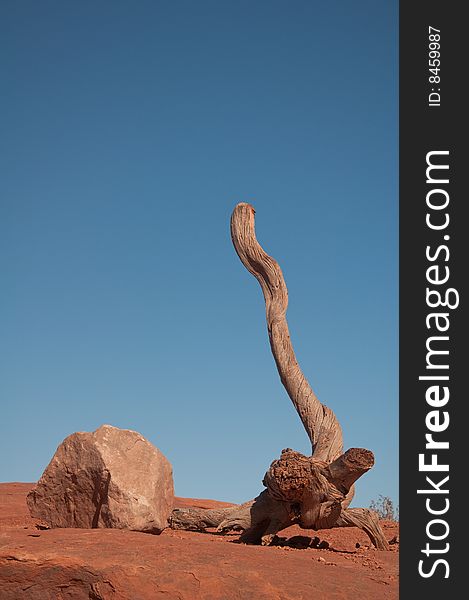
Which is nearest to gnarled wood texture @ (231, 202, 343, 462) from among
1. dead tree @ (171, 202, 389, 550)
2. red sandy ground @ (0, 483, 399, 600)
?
dead tree @ (171, 202, 389, 550)

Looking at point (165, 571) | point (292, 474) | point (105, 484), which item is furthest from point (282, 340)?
point (165, 571)

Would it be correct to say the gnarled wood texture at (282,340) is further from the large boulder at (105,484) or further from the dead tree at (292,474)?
the large boulder at (105,484)

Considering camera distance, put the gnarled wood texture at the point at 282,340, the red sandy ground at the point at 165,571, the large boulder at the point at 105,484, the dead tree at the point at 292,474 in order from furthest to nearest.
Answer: the gnarled wood texture at the point at 282,340
the dead tree at the point at 292,474
the large boulder at the point at 105,484
the red sandy ground at the point at 165,571

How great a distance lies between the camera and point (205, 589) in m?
4.99

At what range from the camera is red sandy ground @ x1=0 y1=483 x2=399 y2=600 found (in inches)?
197

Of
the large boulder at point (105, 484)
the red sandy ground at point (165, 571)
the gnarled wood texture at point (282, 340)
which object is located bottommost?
the red sandy ground at point (165, 571)

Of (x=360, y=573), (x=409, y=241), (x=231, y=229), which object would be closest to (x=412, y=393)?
(x=409, y=241)

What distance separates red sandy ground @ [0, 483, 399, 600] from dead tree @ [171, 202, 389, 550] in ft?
4.65

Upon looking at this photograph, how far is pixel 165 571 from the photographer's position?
5129 millimetres

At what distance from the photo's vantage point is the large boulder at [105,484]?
7113 millimetres

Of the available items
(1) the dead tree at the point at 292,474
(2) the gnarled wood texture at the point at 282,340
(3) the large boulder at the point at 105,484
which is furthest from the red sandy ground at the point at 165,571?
(2) the gnarled wood texture at the point at 282,340

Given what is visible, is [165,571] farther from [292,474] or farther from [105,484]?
[292,474]

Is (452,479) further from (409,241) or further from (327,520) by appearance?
(327,520)

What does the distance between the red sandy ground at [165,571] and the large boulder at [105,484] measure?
0.85 metres
